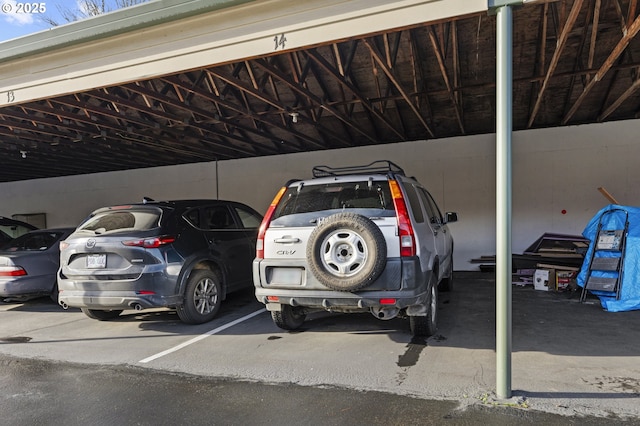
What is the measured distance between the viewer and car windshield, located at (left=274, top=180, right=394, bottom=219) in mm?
4105

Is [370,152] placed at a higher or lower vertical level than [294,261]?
higher

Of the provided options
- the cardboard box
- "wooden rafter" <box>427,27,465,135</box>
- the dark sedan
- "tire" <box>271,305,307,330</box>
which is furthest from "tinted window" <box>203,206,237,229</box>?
the cardboard box

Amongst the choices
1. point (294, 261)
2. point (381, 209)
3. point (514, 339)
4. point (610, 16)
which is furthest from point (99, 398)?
point (610, 16)

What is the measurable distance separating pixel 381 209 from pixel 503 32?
6.04 ft

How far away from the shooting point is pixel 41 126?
29.1 ft

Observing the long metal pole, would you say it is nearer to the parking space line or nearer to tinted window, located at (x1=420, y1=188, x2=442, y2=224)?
tinted window, located at (x1=420, y1=188, x2=442, y2=224)

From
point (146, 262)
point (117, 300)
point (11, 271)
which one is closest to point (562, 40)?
point (146, 262)

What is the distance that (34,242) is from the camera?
716 centimetres

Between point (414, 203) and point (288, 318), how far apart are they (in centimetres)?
209

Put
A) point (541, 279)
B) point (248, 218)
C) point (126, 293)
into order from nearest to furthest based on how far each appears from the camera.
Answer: point (126, 293)
point (248, 218)
point (541, 279)

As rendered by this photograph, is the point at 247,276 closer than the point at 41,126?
Yes

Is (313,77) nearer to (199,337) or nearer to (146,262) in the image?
(146,262)

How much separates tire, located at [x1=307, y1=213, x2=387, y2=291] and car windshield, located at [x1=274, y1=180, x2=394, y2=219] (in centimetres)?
39

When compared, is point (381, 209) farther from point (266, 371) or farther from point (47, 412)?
point (47, 412)
